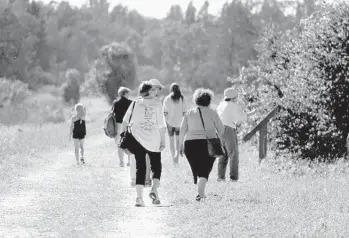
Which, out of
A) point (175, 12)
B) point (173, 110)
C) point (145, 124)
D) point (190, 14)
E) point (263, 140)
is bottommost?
point (263, 140)

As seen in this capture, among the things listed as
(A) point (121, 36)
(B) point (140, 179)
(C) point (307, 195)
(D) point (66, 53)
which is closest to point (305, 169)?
(C) point (307, 195)

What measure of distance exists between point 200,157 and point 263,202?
1.34 m

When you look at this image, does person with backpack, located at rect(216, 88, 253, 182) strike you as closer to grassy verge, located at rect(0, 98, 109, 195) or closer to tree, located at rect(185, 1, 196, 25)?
grassy verge, located at rect(0, 98, 109, 195)

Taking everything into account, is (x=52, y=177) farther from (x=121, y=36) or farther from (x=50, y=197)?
(x=121, y=36)

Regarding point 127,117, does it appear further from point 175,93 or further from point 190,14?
point 190,14

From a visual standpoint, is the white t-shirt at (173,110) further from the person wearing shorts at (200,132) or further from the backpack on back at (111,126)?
the person wearing shorts at (200,132)

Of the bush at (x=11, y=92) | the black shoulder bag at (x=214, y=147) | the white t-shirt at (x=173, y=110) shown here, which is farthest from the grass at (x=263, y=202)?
the bush at (x=11, y=92)

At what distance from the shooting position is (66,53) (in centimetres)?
11250

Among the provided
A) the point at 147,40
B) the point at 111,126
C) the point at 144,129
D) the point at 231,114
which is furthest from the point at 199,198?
the point at 147,40

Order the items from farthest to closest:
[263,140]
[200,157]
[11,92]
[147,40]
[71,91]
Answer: [147,40]
[71,91]
[11,92]
[263,140]
[200,157]

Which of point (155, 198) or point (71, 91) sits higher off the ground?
point (155, 198)

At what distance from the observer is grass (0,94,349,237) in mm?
7914

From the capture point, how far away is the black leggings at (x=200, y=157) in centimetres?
1084

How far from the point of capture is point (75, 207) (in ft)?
33.0
